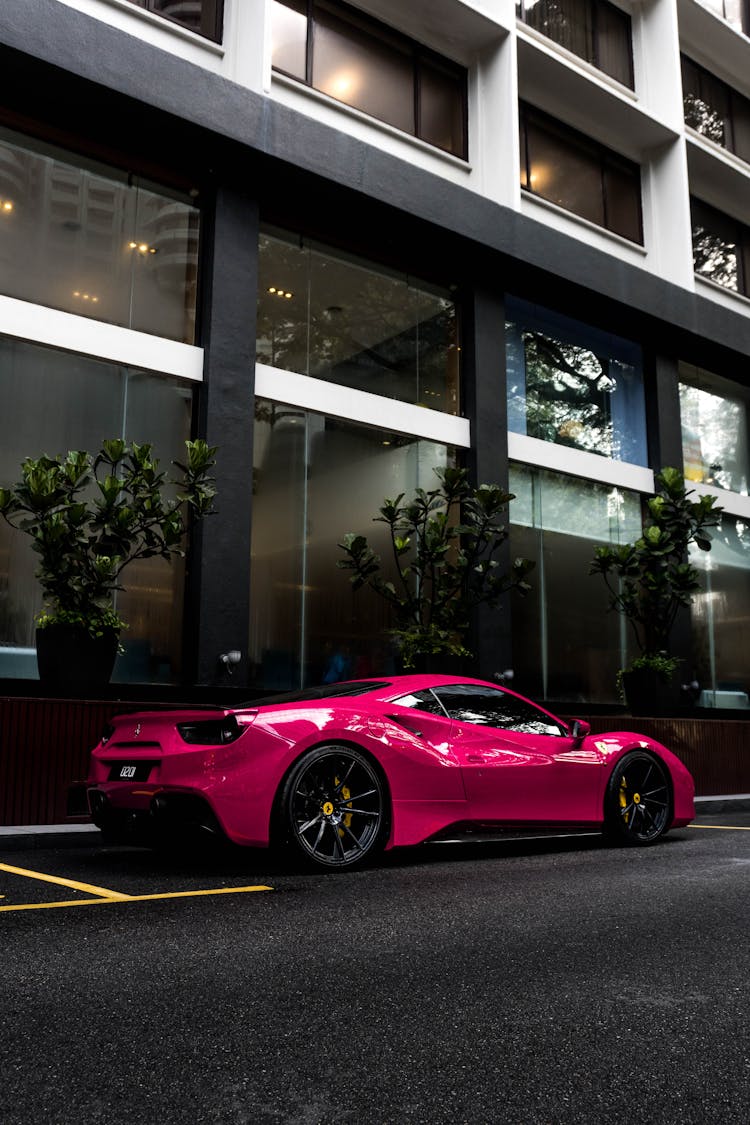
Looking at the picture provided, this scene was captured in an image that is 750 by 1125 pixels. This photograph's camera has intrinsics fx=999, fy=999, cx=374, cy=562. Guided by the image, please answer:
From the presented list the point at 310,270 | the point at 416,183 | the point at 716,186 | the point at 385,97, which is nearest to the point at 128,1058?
the point at 310,270

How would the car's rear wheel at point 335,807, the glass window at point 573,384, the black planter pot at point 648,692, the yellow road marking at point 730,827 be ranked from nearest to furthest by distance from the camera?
the car's rear wheel at point 335,807 < the yellow road marking at point 730,827 < the black planter pot at point 648,692 < the glass window at point 573,384

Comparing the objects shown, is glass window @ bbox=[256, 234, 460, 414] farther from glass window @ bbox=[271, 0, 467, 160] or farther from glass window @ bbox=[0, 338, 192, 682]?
glass window @ bbox=[271, 0, 467, 160]

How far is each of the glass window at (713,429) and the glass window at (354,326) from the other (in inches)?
248

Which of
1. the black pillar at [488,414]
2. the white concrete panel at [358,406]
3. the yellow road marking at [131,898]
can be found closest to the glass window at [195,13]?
the white concrete panel at [358,406]

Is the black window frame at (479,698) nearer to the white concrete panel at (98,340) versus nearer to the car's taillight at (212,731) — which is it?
the car's taillight at (212,731)

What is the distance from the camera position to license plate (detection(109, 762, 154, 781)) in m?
5.89

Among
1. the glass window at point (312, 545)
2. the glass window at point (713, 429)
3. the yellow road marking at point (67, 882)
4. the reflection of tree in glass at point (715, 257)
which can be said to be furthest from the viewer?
the reflection of tree in glass at point (715, 257)

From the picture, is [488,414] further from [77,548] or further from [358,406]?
[77,548]

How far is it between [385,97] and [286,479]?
6663 mm

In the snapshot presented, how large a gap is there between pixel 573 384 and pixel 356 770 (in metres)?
13.1

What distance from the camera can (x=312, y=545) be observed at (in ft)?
44.1

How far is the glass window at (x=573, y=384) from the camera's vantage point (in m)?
16.9

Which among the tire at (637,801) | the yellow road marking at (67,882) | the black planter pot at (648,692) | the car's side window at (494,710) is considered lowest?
the yellow road marking at (67,882)

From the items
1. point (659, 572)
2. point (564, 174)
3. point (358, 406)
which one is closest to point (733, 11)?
point (564, 174)
